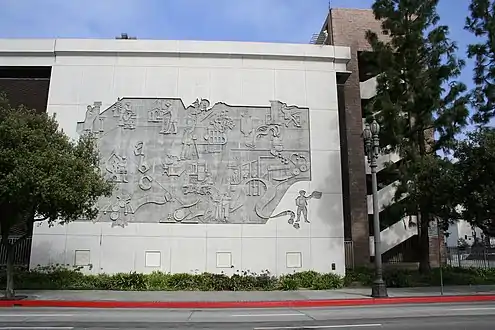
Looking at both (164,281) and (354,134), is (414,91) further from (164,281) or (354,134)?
(164,281)

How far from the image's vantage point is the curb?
48.1 feet

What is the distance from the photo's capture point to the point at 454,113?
20.2 meters

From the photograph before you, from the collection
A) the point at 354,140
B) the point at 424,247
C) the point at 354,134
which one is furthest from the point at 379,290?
the point at 354,134

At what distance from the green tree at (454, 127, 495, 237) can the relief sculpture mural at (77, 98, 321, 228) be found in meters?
6.87

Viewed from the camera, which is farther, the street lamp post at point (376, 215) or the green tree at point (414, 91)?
the green tree at point (414, 91)

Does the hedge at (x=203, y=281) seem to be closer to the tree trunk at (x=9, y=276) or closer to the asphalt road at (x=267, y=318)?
the tree trunk at (x=9, y=276)

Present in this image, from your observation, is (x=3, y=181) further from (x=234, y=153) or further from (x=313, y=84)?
(x=313, y=84)

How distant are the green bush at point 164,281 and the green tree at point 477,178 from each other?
652 centimetres

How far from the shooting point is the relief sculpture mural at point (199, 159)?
21297 mm

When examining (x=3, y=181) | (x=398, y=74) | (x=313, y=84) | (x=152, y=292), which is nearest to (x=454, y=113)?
(x=398, y=74)

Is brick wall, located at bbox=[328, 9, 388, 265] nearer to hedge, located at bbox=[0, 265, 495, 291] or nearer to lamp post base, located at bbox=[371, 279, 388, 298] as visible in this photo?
hedge, located at bbox=[0, 265, 495, 291]

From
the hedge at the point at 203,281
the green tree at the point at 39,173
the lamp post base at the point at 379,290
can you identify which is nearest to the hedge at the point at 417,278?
the hedge at the point at 203,281

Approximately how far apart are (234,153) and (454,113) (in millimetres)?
10496

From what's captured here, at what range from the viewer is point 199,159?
2189 cm
